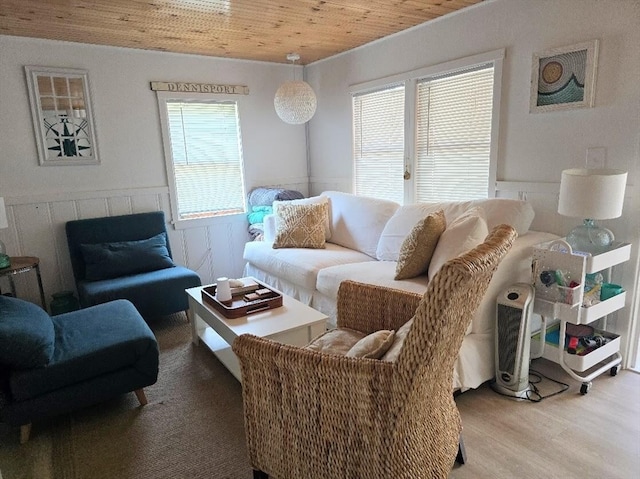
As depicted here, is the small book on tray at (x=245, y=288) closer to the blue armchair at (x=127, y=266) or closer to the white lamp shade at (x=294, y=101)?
the blue armchair at (x=127, y=266)

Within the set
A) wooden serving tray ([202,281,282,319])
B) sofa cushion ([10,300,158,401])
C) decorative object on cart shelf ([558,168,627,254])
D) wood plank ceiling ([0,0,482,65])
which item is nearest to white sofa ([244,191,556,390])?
decorative object on cart shelf ([558,168,627,254])

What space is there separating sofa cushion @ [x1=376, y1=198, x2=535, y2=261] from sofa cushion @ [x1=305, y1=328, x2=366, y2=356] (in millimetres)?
1205

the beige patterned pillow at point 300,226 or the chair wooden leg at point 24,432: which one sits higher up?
the beige patterned pillow at point 300,226

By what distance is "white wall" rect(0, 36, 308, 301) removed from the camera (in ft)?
10.7

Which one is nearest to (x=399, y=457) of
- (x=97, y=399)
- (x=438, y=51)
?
(x=97, y=399)

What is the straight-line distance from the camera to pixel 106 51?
3520 mm

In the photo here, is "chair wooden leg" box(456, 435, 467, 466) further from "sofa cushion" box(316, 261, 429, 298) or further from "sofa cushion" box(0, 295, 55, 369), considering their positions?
"sofa cushion" box(0, 295, 55, 369)

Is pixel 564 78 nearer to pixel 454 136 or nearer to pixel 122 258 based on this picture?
pixel 454 136

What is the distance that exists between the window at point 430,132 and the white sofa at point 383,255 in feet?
1.26

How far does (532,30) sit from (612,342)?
1.95 metres

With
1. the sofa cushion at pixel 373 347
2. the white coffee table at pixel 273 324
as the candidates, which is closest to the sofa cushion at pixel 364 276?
the white coffee table at pixel 273 324

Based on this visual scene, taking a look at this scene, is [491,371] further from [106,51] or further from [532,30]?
[106,51]

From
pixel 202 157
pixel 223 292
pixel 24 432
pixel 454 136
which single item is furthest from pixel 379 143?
pixel 24 432

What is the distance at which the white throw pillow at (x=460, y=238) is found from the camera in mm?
2262
